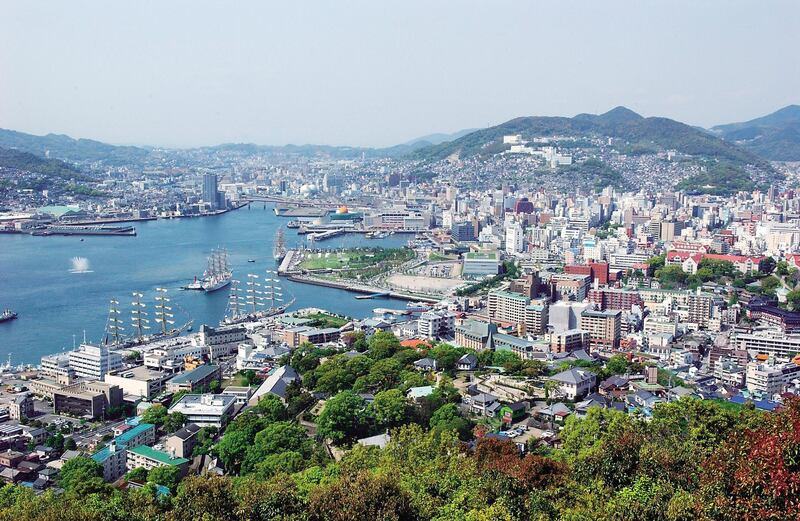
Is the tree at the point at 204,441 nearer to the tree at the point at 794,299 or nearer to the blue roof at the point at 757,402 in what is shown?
the blue roof at the point at 757,402

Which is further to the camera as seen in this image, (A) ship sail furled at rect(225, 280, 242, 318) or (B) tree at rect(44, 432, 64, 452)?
(A) ship sail furled at rect(225, 280, 242, 318)

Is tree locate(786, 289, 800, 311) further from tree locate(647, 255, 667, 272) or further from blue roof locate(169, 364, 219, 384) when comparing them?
blue roof locate(169, 364, 219, 384)

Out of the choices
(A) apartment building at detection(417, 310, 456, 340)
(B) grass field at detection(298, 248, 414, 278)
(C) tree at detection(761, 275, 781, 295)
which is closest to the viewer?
(A) apartment building at detection(417, 310, 456, 340)

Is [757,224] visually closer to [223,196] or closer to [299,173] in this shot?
[223,196]

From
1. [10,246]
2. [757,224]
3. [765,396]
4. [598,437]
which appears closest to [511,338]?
[765,396]

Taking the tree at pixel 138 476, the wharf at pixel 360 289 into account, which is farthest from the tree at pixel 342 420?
the wharf at pixel 360 289

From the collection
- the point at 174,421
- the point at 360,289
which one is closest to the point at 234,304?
the point at 360,289

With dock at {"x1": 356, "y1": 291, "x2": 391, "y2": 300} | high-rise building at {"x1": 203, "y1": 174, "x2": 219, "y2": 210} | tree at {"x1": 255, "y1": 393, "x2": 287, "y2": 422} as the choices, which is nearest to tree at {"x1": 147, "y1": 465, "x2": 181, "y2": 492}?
tree at {"x1": 255, "y1": 393, "x2": 287, "y2": 422}
